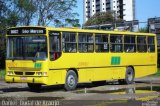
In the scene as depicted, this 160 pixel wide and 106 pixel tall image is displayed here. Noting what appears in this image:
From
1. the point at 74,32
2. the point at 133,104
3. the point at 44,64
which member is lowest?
the point at 133,104

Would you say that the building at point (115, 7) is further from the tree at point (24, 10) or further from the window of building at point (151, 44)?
the window of building at point (151, 44)

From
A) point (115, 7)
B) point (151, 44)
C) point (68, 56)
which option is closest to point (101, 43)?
point (68, 56)

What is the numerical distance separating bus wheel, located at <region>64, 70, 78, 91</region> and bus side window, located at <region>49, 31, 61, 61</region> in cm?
120

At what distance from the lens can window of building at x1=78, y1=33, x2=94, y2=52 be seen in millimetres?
22656

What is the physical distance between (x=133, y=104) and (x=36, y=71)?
19.9ft

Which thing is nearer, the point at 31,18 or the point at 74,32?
the point at 74,32

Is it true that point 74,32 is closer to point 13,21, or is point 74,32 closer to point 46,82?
point 46,82

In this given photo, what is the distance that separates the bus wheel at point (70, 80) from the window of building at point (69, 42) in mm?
1074

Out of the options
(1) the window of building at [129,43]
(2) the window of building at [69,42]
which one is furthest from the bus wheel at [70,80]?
(1) the window of building at [129,43]

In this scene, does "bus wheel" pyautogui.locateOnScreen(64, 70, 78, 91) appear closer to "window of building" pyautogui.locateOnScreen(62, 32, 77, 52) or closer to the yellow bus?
the yellow bus

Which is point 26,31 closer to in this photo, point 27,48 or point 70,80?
point 27,48

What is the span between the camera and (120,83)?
26781 mm

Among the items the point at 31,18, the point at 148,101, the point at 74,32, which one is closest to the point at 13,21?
the point at 31,18

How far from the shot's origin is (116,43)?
25.4m
